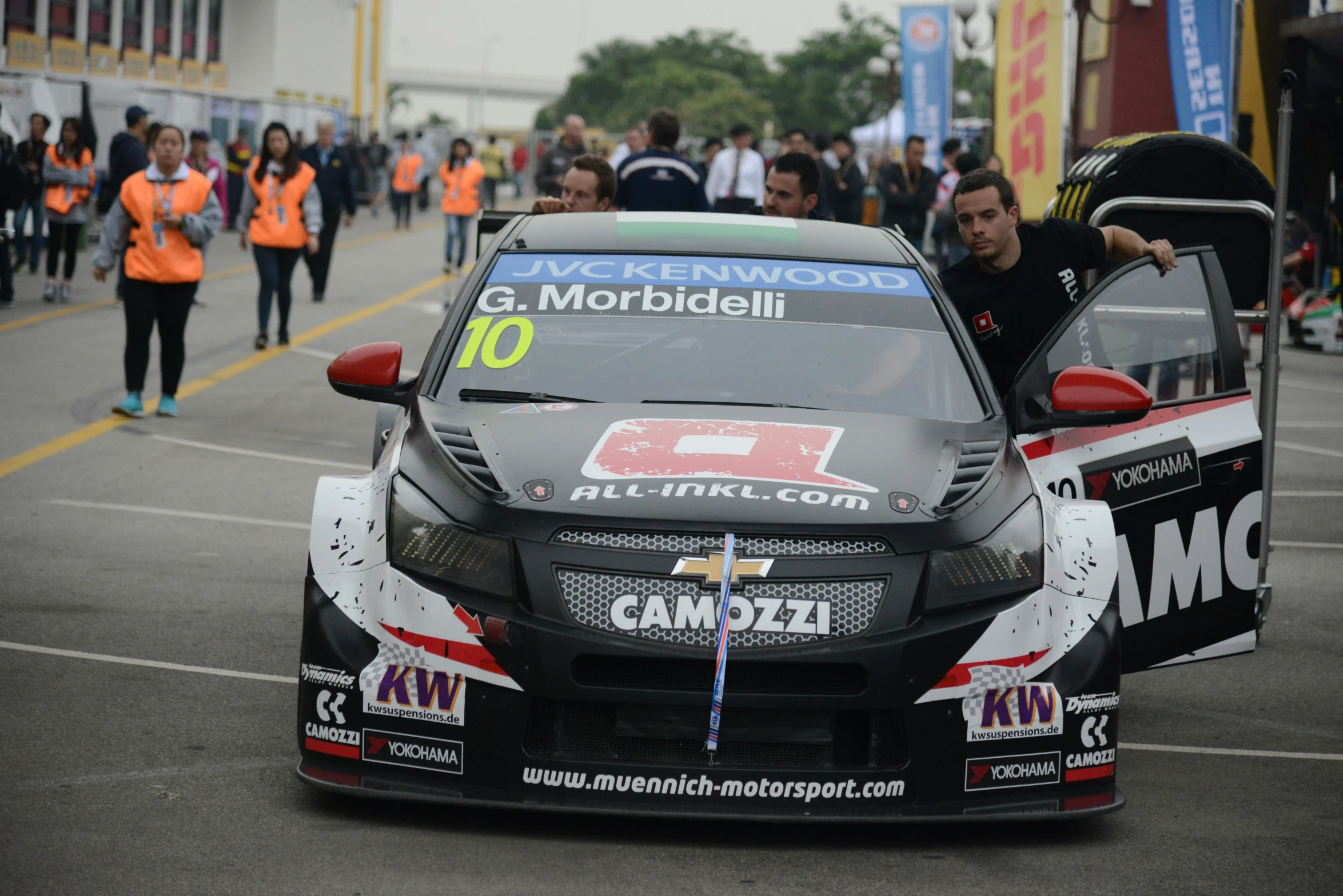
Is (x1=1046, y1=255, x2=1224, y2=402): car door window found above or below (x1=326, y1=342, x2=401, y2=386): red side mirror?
above

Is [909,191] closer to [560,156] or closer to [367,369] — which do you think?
[560,156]

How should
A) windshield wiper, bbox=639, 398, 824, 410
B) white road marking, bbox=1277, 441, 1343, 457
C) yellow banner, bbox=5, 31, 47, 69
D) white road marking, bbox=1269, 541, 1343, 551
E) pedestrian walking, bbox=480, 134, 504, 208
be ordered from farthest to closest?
yellow banner, bbox=5, 31, 47, 69 < pedestrian walking, bbox=480, 134, 504, 208 < white road marking, bbox=1277, 441, 1343, 457 < white road marking, bbox=1269, 541, 1343, 551 < windshield wiper, bbox=639, 398, 824, 410

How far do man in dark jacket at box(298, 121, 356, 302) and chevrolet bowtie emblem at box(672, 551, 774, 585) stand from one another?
1664 centimetres

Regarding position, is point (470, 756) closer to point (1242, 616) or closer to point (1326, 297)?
point (1242, 616)

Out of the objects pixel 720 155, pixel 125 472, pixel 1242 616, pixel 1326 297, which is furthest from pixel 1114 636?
pixel 1326 297

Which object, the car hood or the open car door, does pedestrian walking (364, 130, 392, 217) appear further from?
the car hood

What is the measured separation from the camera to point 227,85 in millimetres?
53500

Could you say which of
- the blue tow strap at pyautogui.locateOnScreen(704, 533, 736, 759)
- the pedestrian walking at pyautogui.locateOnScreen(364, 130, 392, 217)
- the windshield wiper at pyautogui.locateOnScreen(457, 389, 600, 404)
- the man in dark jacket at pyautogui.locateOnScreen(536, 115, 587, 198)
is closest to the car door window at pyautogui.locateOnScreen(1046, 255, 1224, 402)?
the windshield wiper at pyautogui.locateOnScreen(457, 389, 600, 404)

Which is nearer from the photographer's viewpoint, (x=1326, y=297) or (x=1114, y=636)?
(x=1114, y=636)

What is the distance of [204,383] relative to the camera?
13.9 meters

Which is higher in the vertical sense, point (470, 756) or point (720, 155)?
point (720, 155)

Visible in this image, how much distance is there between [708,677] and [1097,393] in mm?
1600

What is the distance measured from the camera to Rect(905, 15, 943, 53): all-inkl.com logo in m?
29.8

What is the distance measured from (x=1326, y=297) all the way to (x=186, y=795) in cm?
1877
